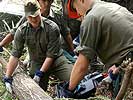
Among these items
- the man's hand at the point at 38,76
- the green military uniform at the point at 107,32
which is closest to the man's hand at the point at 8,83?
the man's hand at the point at 38,76

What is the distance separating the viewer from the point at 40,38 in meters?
5.16

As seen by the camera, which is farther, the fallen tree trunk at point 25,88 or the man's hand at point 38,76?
the man's hand at point 38,76

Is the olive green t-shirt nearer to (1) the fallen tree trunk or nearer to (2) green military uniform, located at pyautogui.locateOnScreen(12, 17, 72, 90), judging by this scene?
(2) green military uniform, located at pyautogui.locateOnScreen(12, 17, 72, 90)

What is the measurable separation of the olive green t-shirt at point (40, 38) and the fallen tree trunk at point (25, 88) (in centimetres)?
31

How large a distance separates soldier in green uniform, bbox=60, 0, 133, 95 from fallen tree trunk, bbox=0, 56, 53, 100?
826 mm

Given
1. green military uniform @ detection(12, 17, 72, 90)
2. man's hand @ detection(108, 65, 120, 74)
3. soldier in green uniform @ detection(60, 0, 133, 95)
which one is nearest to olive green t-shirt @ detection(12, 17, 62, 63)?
green military uniform @ detection(12, 17, 72, 90)

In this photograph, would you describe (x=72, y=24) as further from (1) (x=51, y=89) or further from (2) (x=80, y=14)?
(2) (x=80, y=14)

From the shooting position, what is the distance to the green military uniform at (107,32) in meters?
3.34

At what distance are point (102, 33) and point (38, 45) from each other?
1954 millimetres

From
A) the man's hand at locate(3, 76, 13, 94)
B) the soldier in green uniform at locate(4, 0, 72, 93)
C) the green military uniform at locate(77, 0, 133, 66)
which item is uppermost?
the green military uniform at locate(77, 0, 133, 66)

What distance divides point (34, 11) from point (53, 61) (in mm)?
912

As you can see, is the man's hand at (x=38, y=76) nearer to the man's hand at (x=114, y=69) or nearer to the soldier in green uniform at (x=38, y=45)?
the soldier in green uniform at (x=38, y=45)

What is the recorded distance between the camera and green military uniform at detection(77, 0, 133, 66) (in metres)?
3.34

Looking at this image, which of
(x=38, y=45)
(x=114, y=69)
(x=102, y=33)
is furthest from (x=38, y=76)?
(x=102, y=33)
